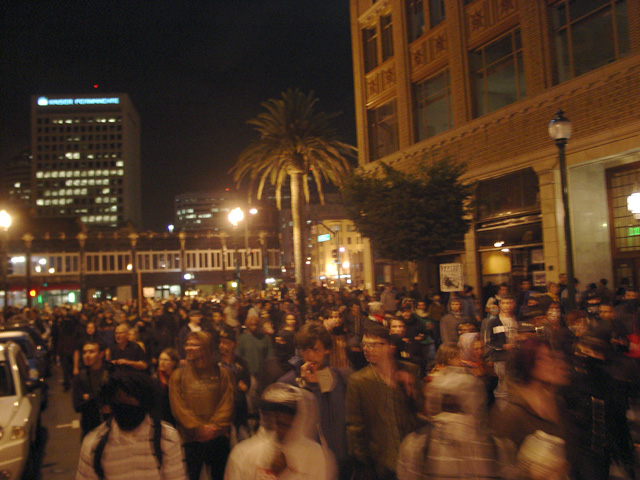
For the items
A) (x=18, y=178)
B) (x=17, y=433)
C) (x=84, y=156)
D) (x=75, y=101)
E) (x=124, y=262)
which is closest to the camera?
(x=17, y=433)

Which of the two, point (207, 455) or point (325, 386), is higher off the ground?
point (325, 386)

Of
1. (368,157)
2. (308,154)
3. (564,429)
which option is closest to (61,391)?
(564,429)

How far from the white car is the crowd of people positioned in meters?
0.81

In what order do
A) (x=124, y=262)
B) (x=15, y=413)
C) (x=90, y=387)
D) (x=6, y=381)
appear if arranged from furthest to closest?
(x=124, y=262)
(x=6, y=381)
(x=15, y=413)
(x=90, y=387)

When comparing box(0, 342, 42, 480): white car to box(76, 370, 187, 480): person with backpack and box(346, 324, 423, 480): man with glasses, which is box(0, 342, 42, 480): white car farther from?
box(346, 324, 423, 480): man with glasses

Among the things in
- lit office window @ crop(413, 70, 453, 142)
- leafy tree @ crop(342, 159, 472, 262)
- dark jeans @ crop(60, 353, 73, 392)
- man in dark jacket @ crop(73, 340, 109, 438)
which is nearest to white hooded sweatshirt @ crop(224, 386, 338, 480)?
man in dark jacket @ crop(73, 340, 109, 438)

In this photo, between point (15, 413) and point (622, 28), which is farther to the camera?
point (622, 28)

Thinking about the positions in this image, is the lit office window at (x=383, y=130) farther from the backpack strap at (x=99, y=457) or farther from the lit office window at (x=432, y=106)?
the backpack strap at (x=99, y=457)

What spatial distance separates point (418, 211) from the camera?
1809 centimetres

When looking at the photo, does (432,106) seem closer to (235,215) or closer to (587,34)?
(587,34)

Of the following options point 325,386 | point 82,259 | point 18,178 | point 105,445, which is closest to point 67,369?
point 325,386

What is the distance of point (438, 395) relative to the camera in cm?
295

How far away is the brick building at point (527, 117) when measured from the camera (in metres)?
16.2

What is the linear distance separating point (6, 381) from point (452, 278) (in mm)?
12246
